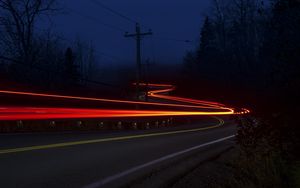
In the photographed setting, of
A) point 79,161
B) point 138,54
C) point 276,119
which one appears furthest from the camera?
point 138,54

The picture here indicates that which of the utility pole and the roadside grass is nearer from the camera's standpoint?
the roadside grass

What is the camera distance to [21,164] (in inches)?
440

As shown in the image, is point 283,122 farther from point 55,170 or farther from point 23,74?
point 23,74

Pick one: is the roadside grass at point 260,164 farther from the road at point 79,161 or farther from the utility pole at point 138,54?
the utility pole at point 138,54

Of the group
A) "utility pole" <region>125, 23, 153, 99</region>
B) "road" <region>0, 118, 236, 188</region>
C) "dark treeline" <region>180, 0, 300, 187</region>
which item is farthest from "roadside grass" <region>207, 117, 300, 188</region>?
"utility pole" <region>125, 23, 153, 99</region>

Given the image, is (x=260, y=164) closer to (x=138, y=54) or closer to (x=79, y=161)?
(x=79, y=161)

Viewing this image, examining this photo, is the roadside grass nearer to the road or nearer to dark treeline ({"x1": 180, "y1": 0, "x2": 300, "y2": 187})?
dark treeline ({"x1": 180, "y1": 0, "x2": 300, "y2": 187})

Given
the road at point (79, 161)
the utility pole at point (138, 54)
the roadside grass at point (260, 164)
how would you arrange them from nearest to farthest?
the roadside grass at point (260, 164), the road at point (79, 161), the utility pole at point (138, 54)

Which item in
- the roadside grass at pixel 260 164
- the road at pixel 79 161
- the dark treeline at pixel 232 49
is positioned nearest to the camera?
the roadside grass at pixel 260 164

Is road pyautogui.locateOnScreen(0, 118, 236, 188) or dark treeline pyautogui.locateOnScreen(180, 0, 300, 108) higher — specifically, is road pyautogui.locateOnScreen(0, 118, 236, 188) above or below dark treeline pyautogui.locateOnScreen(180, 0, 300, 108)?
below

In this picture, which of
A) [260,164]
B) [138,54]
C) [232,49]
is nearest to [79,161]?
[260,164]

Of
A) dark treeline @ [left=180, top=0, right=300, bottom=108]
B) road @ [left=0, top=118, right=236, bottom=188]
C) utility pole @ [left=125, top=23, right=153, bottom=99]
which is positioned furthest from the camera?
utility pole @ [left=125, top=23, right=153, bottom=99]

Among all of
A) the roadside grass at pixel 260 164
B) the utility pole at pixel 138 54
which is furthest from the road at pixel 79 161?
the utility pole at pixel 138 54

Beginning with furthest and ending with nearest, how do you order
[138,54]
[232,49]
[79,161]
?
1. [232,49]
2. [138,54]
3. [79,161]
